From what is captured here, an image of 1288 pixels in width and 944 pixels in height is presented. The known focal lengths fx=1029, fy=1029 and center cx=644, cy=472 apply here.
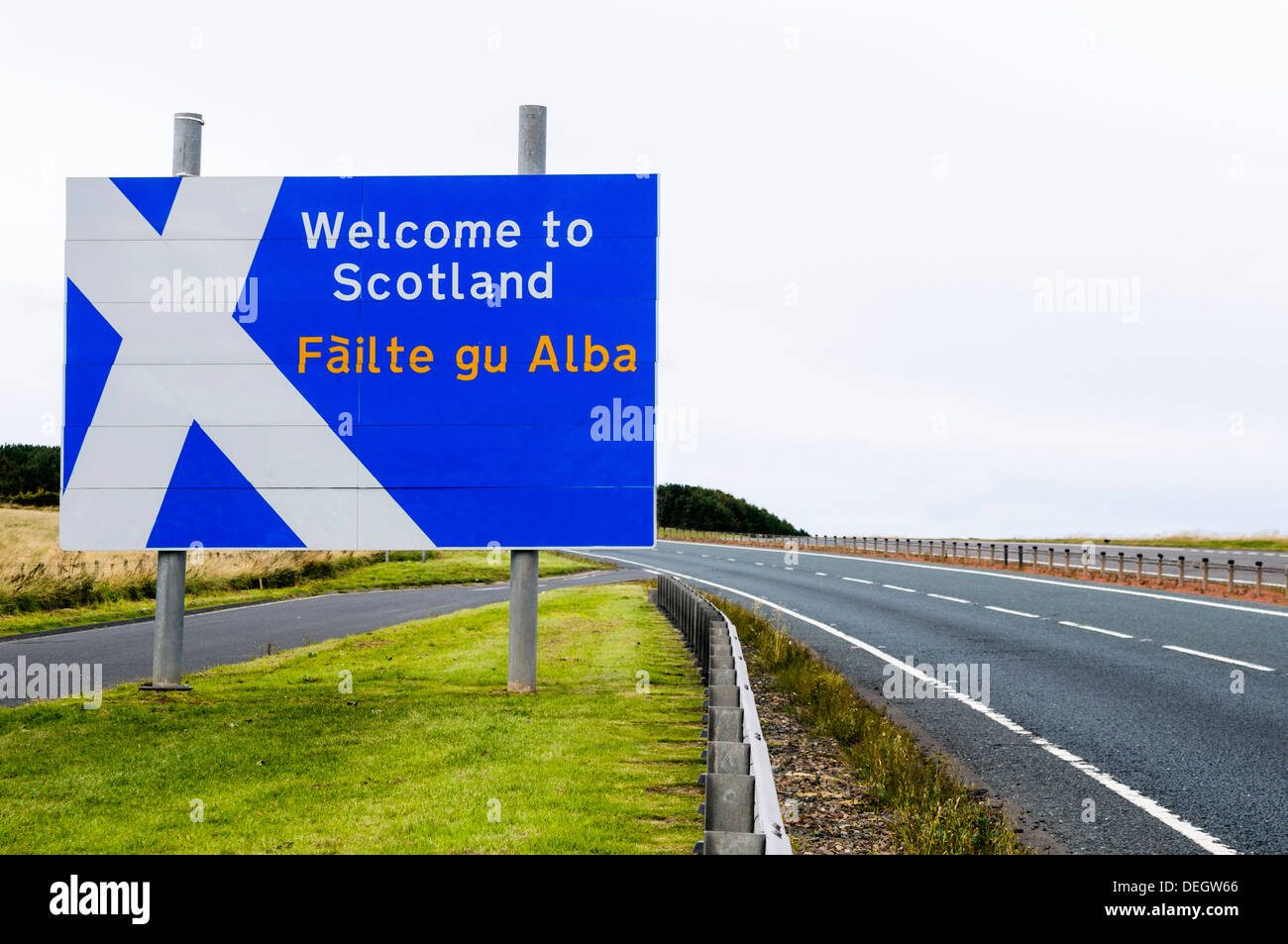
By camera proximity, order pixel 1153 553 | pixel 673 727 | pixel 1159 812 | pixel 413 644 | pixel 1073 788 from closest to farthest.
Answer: pixel 1159 812, pixel 1073 788, pixel 673 727, pixel 413 644, pixel 1153 553

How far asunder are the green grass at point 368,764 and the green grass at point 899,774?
3.71ft

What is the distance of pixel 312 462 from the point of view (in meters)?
10.9

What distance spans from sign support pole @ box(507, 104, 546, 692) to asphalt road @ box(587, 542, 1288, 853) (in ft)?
12.6

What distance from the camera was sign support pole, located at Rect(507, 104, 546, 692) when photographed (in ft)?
35.1

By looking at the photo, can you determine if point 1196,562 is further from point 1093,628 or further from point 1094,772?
point 1094,772

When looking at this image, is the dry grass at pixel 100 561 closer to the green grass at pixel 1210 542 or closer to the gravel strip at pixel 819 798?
the gravel strip at pixel 819 798

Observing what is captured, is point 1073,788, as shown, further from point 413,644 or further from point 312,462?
point 413,644

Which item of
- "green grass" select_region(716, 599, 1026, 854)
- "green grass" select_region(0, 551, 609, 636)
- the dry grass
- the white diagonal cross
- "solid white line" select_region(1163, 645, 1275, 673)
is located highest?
the white diagonal cross

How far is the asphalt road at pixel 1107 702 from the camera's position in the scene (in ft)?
21.5

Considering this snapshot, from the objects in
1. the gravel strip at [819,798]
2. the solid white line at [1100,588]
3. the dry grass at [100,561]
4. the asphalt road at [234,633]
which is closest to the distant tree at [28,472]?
the dry grass at [100,561]

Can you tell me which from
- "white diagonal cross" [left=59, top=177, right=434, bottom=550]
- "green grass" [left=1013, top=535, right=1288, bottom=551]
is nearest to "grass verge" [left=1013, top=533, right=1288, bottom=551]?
"green grass" [left=1013, top=535, right=1288, bottom=551]

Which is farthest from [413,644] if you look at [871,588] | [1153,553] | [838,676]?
[1153,553]

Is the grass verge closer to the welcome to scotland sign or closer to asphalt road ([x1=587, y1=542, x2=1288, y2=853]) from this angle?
asphalt road ([x1=587, y1=542, x2=1288, y2=853])
